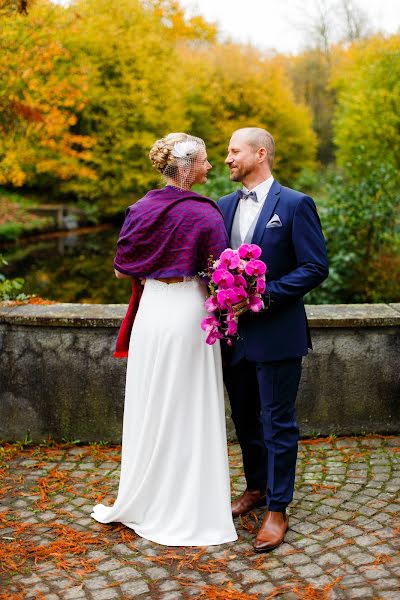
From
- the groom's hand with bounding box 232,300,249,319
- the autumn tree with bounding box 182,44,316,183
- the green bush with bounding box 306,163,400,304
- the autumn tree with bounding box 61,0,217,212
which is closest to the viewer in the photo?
the groom's hand with bounding box 232,300,249,319

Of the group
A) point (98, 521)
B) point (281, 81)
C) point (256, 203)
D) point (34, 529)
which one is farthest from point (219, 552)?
point (281, 81)

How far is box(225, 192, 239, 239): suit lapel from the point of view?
4.00m

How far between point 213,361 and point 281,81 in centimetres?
3542

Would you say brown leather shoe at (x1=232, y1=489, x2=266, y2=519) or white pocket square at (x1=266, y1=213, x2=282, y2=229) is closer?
white pocket square at (x1=266, y1=213, x2=282, y2=229)

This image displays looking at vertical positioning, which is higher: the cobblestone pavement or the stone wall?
the stone wall

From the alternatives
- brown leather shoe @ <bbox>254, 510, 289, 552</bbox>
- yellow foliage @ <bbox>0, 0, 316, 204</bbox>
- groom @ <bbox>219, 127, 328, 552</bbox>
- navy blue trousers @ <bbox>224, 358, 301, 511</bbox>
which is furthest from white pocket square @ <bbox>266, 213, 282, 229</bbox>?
yellow foliage @ <bbox>0, 0, 316, 204</bbox>

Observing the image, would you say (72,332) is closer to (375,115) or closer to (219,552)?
(219,552)

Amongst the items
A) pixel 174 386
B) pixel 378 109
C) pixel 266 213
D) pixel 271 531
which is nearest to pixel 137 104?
pixel 378 109

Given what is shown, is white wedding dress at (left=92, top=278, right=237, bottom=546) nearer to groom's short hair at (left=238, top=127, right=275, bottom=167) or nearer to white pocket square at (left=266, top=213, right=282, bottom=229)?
white pocket square at (left=266, top=213, right=282, bottom=229)

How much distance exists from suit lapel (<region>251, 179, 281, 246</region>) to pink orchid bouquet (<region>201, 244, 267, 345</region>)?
10.3 inches

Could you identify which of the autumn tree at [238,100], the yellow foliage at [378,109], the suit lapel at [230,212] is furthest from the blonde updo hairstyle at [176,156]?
the autumn tree at [238,100]

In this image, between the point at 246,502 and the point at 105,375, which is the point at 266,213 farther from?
the point at 105,375

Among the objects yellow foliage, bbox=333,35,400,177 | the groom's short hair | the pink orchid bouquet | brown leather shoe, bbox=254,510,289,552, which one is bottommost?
brown leather shoe, bbox=254,510,289,552

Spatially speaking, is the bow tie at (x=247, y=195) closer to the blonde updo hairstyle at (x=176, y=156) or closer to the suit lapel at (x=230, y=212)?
the suit lapel at (x=230, y=212)
